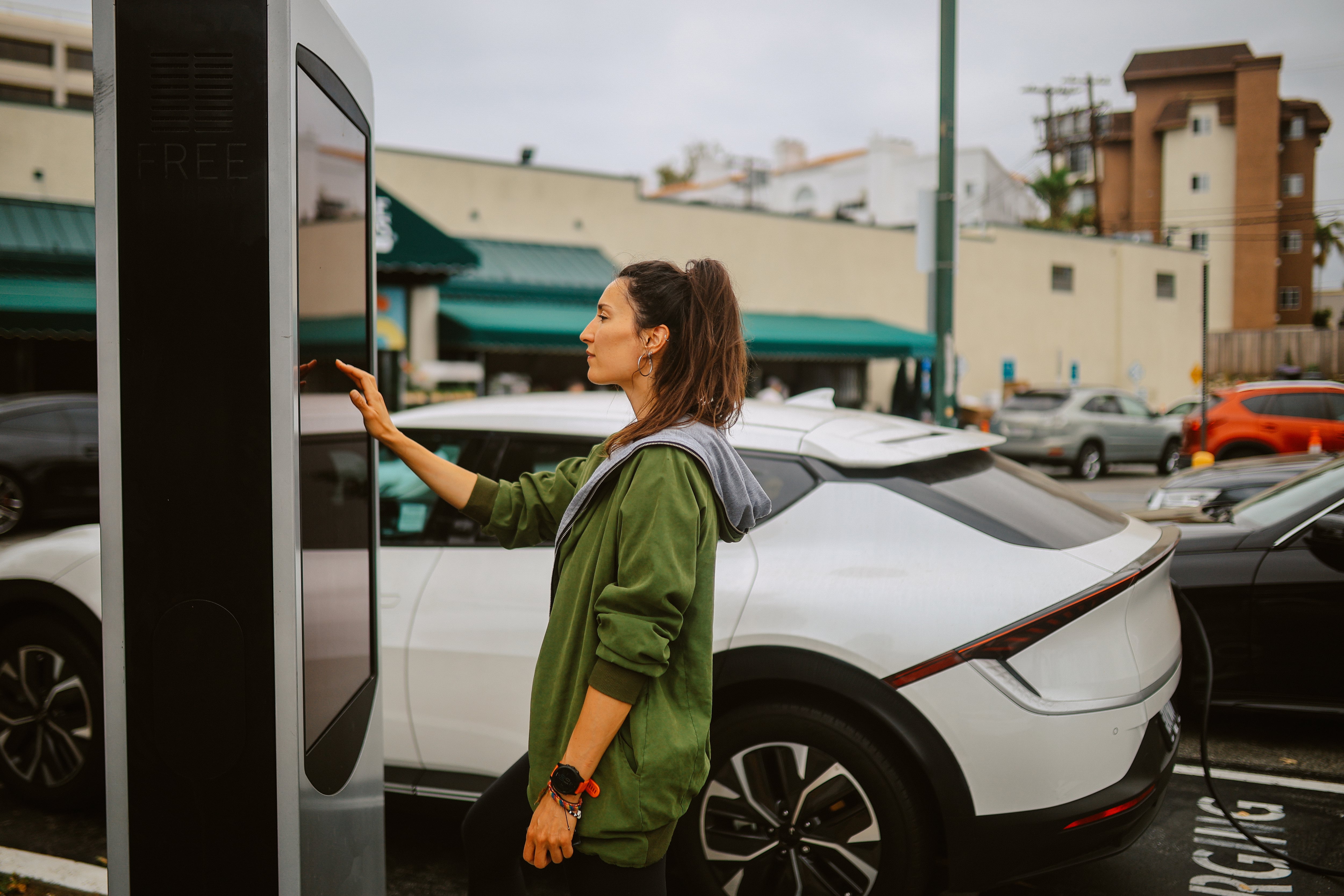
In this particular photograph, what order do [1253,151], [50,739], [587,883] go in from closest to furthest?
[587,883] → [50,739] → [1253,151]

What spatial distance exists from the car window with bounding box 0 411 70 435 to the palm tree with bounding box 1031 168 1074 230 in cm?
5248

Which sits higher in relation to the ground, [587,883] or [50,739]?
[587,883]

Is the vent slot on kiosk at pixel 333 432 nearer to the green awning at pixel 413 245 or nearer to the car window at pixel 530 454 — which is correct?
the car window at pixel 530 454

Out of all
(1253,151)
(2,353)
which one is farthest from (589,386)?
(1253,151)

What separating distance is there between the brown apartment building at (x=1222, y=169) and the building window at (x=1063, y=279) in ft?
51.1

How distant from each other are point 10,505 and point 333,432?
3.03 m

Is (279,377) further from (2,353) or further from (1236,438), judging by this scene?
(2,353)

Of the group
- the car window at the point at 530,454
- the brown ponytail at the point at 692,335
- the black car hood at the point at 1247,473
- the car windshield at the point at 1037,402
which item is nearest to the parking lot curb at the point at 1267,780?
the car window at the point at 530,454

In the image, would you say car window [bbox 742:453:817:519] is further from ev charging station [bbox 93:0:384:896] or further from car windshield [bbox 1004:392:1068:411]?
car windshield [bbox 1004:392:1068:411]

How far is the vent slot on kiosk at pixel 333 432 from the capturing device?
1.83 m

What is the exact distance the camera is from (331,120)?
1.99 m

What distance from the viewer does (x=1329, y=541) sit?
4.12m

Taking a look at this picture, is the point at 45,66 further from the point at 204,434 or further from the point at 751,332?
the point at 204,434

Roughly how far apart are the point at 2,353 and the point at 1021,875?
57.1ft
